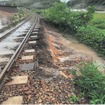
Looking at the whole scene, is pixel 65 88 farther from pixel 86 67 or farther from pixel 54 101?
pixel 86 67

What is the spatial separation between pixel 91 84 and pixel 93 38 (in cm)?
1038

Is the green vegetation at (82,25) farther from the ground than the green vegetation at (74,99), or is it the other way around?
the green vegetation at (74,99)

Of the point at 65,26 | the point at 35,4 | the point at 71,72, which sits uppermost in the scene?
the point at 71,72

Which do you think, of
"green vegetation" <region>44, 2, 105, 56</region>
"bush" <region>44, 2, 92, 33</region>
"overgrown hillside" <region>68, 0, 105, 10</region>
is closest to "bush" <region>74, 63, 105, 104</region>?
"green vegetation" <region>44, 2, 105, 56</region>

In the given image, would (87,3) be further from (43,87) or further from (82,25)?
(43,87)

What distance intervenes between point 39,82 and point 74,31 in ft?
53.9

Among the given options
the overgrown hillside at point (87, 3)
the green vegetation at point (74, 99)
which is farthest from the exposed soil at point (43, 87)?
the overgrown hillside at point (87, 3)

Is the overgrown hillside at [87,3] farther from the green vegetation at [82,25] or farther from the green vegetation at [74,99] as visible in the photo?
the green vegetation at [74,99]

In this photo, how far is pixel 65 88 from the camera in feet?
22.1

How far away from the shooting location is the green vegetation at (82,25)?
16273mm

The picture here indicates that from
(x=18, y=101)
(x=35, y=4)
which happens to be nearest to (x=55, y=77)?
(x=18, y=101)

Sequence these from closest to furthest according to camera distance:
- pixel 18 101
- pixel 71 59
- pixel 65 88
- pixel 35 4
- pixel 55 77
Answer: pixel 18 101 → pixel 65 88 → pixel 55 77 → pixel 71 59 → pixel 35 4

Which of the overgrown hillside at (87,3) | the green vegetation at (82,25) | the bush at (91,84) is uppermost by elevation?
the bush at (91,84)

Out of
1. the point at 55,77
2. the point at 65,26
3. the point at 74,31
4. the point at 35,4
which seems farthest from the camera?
the point at 35,4
